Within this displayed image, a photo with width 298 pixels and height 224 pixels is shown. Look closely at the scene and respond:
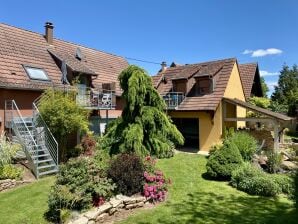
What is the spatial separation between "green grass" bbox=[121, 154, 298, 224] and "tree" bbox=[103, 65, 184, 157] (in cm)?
253

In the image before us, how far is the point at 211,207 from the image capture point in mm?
10562

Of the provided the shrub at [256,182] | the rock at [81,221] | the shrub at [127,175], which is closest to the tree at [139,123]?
the shrub at [127,175]

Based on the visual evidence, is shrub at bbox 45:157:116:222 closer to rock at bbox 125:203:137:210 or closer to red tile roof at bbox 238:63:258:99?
rock at bbox 125:203:137:210

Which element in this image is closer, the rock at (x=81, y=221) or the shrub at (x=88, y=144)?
the rock at (x=81, y=221)

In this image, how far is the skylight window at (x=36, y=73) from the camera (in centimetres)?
1848

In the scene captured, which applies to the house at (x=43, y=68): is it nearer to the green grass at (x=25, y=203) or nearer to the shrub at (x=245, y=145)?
the green grass at (x=25, y=203)

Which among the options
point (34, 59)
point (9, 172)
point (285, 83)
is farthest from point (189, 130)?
point (285, 83)

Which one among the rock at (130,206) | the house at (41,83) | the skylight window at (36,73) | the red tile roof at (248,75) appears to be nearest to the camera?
Result: the rock at (130,206)

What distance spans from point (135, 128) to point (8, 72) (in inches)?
333

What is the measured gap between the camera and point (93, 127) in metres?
21.6

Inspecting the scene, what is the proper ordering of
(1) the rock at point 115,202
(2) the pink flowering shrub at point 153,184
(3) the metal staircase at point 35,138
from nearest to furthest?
(1) the rock at point 115,202 → (2) the pink flowering shrub at point 153,184 → (3) the metal staircase at point 35,138

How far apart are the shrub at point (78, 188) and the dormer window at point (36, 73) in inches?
379

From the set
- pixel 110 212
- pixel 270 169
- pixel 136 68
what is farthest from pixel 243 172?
pixel 136 68

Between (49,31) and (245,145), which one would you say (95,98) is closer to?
(49,31)
